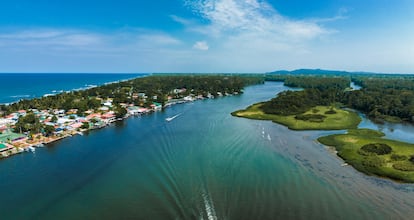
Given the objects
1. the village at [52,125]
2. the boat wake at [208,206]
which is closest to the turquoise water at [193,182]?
the boat wake at [208,206]

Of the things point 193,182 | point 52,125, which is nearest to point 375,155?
point 193,182

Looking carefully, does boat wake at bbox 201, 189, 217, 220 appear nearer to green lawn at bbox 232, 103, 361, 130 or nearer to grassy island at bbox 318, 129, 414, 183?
grassy island at bbox 318, 129, 414, 183

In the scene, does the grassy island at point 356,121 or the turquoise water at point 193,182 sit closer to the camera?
the turquoise water at point 193,182

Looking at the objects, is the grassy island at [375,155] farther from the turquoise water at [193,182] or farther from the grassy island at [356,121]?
the turquoise water at [193,182]

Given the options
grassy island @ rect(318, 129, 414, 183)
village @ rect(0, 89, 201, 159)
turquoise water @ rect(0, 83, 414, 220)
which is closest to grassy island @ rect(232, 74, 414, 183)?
grassy island @ rect(318, 129, 414, 183)

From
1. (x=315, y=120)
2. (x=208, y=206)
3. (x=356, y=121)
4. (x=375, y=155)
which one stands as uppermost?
(x=315, y=120)

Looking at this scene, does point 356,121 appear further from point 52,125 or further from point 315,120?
point 52,125
